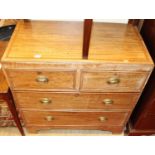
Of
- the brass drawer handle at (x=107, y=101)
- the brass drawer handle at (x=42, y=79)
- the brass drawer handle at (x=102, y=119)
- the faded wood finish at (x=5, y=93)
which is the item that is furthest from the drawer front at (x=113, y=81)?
the faded wood finish at (x=5, y=93)

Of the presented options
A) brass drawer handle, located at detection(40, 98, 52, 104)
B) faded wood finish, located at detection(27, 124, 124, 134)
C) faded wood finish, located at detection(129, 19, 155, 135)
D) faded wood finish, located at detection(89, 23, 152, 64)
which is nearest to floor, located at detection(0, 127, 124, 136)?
faded wood finish, located at detection(27, 124, 124, 134)

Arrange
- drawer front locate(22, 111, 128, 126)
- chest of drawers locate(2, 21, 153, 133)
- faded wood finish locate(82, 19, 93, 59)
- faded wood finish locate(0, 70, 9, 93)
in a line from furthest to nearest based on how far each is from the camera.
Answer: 1. drawer front locate(22, 111, 128, 126)
2. faded wood finish locate(0, 70, 9, 93)
3. chest of drawers locate(2, 21, 153, 133)
4. faded wood finish locate(82, 19, 93, 59)

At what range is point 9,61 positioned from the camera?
91 cm

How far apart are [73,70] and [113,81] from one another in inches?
9.7

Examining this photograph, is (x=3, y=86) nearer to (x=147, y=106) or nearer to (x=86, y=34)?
(x=86, y=34)

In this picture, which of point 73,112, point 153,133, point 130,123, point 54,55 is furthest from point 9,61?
point 153,133

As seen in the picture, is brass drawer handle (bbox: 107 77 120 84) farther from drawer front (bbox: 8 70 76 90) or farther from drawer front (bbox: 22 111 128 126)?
drawer front (bbox: 22 111 128 126)

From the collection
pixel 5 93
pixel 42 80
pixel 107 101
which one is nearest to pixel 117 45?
pixel 107 101

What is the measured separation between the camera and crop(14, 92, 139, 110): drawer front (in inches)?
44.4

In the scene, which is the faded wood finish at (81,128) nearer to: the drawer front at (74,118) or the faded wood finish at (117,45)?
the drawer front at (74,118)

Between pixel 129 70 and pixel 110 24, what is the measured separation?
1.26ft

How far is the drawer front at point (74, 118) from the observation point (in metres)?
1.29

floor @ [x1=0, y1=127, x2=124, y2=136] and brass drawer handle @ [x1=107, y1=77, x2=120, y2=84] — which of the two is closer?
brass drawer handle @ [x1=107, y1=77, x2=120, y2=84]
